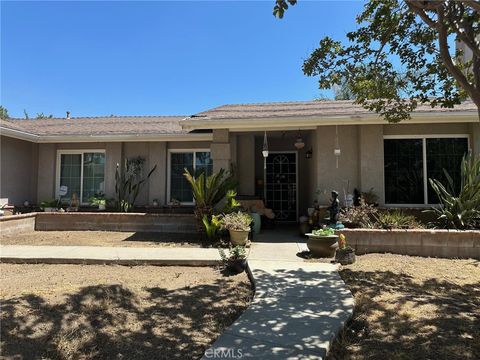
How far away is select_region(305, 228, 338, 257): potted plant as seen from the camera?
7094mm

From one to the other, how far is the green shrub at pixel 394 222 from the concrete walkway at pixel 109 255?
144 inches

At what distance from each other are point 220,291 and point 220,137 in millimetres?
5544

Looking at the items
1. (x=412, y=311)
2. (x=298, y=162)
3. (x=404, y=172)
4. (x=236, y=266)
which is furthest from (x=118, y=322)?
(x=298, y=162)

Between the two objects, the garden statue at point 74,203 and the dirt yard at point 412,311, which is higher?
the garden statue at point 74,203

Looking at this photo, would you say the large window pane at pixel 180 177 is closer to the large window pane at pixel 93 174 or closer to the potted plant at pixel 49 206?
the large window pane at pixel 93 174

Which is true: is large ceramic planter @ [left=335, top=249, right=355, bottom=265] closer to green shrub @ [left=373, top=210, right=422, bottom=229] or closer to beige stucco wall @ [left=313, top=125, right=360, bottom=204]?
green shrub @ [left=373, top=210, right=422, bottom=229]

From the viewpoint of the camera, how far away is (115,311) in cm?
439

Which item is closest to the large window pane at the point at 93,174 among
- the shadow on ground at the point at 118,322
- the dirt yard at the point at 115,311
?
the dirt yard at the point at 115,311

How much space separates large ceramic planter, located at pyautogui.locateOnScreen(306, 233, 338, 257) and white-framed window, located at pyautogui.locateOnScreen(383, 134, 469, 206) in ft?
11.4

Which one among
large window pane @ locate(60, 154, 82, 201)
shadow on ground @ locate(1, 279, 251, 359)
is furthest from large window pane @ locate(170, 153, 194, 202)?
shadow on ground @ locate(1, 279, 251, 359)

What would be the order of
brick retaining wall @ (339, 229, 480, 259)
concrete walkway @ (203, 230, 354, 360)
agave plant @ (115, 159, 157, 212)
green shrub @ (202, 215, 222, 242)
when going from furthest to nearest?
1. agave plant @ (115, 159, 157, 212)
2. green shrub @ (202, 215, 222, 242)
3. brick retaining wall @ (339, 229, 480, 259)
4. concrete walkway @ (203, 230, 354, 360)

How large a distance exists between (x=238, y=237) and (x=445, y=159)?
240 inches

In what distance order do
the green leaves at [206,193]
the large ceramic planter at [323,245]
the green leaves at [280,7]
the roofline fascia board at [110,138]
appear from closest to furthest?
the green leaves at [280,7]
the large ceramic planter at [323,245]
the green leaves at [206,193]
the roofline fascia board at [110,138]

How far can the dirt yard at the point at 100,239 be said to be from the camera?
27.8ft
